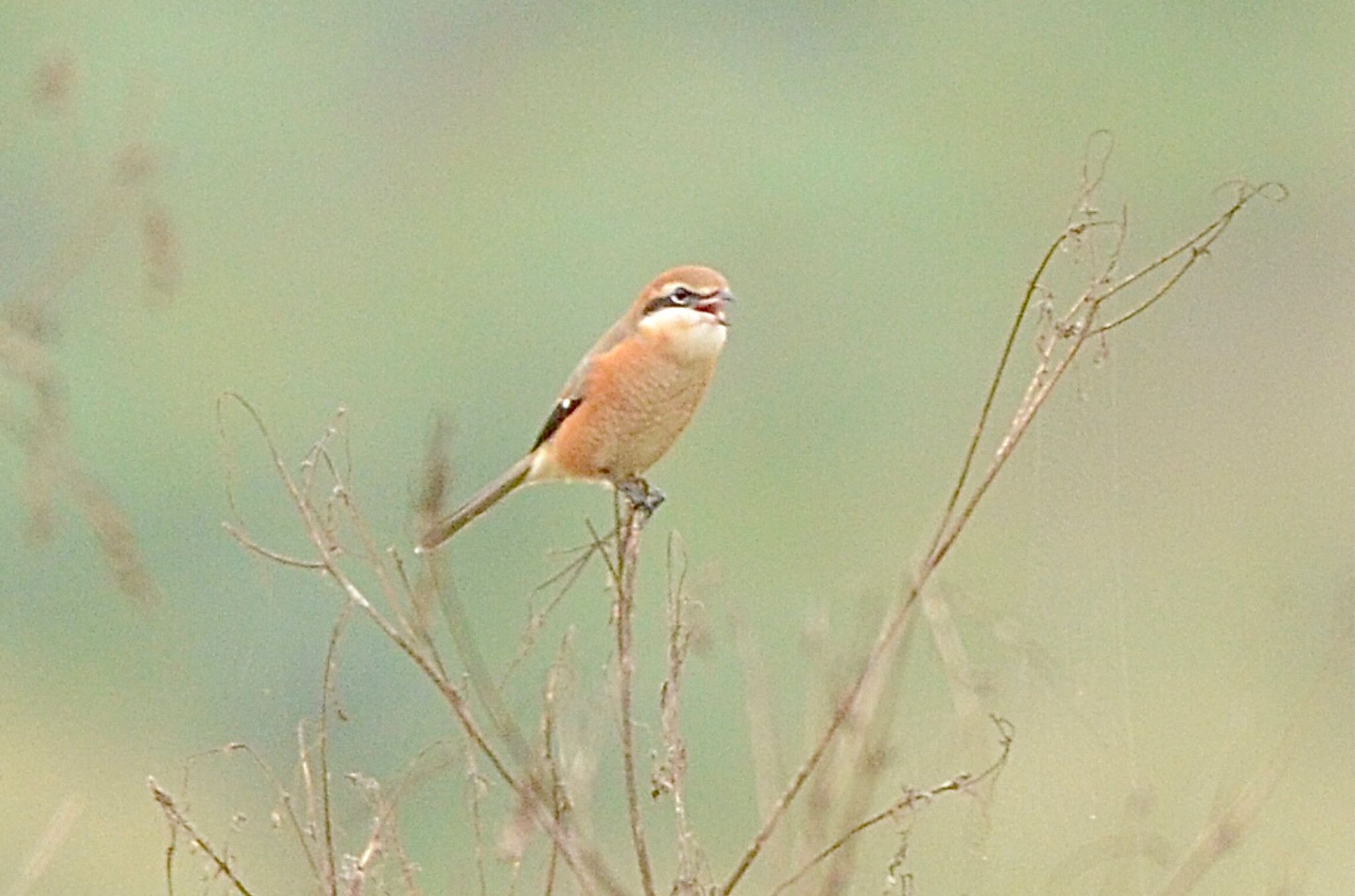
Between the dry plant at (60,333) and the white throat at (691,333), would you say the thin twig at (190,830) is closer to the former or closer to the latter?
the dry plant at (60,333)

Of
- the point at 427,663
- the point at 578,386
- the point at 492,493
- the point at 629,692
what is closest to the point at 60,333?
the point at 427,663

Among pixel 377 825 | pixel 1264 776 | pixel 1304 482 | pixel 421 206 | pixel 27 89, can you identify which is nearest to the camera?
pixel 377 825

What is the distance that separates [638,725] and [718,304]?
144 centimetres

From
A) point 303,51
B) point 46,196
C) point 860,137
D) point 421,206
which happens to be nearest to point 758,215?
point 860,137

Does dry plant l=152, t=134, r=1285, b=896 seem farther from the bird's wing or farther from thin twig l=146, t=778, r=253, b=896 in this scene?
the bird's wing

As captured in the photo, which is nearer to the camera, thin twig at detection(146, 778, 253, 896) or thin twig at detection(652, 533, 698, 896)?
thin twig at detection(146, 778, 253, 896)

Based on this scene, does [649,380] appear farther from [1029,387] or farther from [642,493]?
[1029,387]

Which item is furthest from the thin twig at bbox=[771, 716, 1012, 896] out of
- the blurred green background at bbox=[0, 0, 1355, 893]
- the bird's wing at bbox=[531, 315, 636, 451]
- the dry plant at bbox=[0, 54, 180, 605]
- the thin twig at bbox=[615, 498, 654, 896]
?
the blurred green background at bbox=[0, 0, 1355, 893]

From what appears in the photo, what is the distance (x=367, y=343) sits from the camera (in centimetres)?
957

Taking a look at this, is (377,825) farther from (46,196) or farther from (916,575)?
(46,196)

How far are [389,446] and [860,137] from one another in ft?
8.78

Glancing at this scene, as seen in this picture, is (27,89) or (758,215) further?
(758,215)

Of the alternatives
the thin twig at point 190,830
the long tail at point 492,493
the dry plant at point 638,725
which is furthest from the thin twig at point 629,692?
the long tail at point 492,493

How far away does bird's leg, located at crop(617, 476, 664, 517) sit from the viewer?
3225 mm
